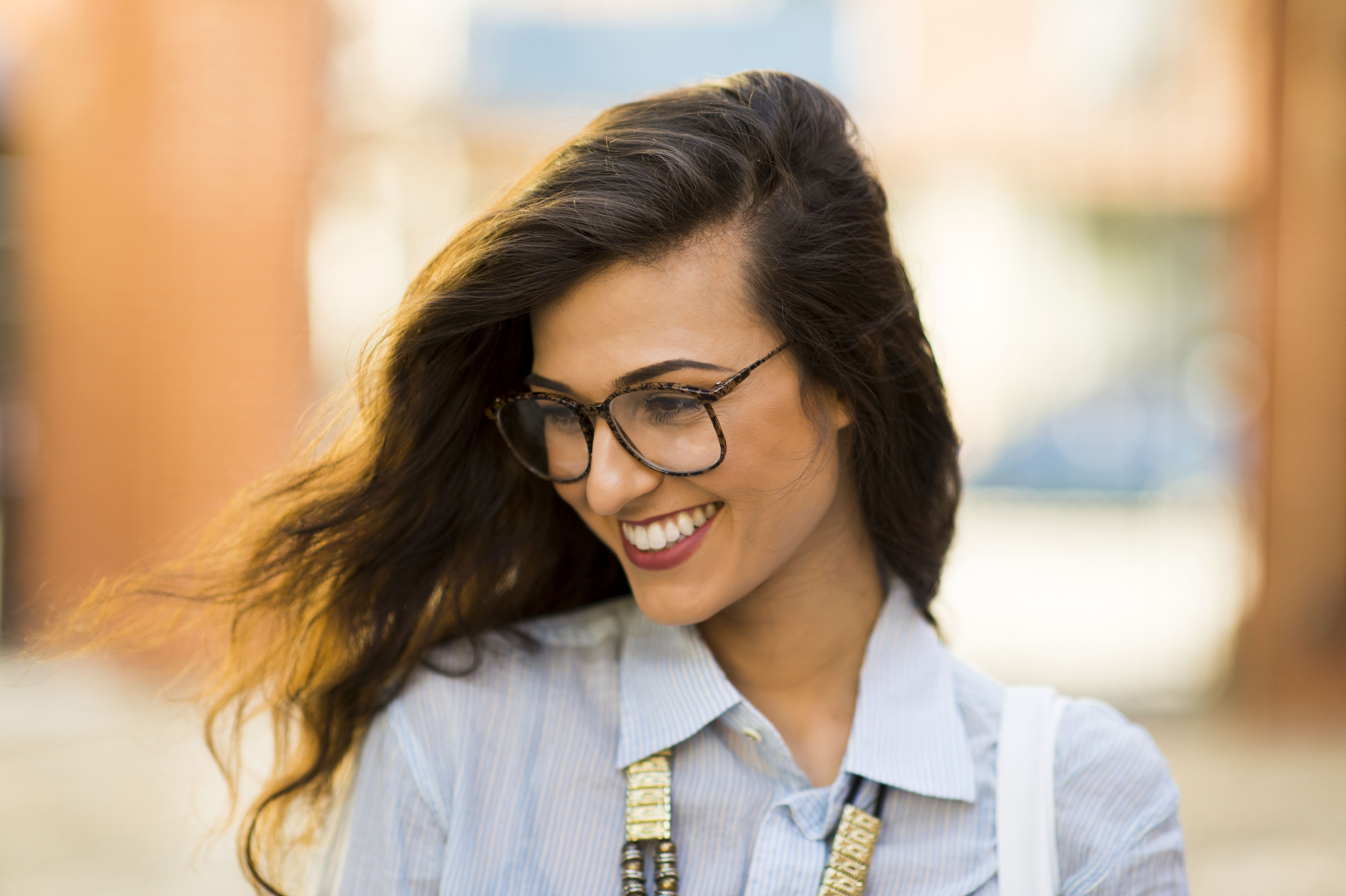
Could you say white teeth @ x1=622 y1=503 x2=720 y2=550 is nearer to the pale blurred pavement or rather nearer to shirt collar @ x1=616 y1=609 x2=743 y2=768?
shirt collar @ x1=616 y1=609 x2=743 y2=768

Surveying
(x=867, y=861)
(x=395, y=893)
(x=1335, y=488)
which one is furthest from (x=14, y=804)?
(x=1335, y=488)

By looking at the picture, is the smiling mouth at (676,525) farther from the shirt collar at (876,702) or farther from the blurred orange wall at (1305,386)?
the blurred orange wall at (1305,386)

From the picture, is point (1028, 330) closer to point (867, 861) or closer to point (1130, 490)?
point (1130, 490)

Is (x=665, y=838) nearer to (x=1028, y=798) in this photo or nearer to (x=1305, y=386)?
(x=1028, y=798)

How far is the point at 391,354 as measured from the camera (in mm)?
1749

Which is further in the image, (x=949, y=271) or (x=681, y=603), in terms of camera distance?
(x=949, y=271)

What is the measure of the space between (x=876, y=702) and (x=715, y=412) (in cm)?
54

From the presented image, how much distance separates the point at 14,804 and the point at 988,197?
557 cm

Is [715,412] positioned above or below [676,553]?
above

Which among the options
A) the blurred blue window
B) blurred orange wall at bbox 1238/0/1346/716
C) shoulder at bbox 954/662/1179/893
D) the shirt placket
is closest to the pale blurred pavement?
blurred orange wall at bbox 1238/0/1346/716

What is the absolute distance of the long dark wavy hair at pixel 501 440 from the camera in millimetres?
1613

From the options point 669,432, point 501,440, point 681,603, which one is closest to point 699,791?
point 681,603

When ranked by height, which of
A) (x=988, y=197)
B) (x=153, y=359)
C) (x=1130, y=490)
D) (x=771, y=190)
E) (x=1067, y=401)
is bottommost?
(x=1130, y=490)

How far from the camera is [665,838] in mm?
1609
